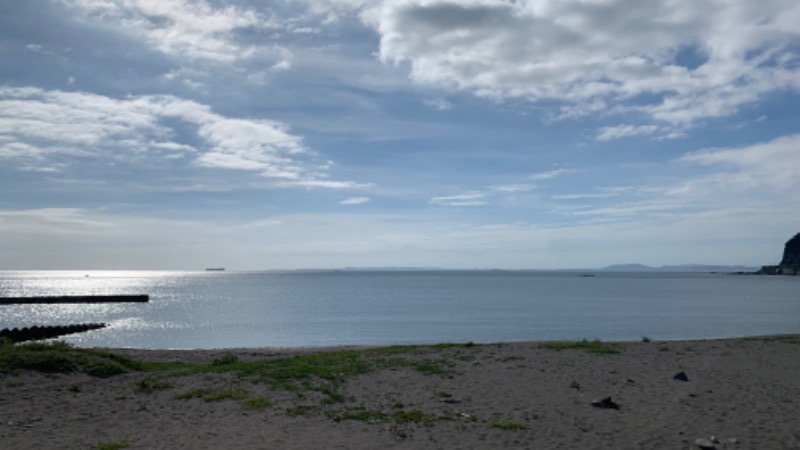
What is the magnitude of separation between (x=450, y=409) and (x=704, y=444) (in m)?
6.63

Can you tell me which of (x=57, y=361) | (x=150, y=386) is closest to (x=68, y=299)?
(x=57, y=361)

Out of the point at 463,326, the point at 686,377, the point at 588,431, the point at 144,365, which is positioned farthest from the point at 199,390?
the point at 463,326

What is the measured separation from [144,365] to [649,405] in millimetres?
21482

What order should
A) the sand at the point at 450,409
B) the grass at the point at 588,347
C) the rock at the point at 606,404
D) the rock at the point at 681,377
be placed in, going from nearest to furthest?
the sand at the point at 450,409 → the rock at the point at 606,404 → the rock at the point at 681,377 → the grass at the point at 588,347

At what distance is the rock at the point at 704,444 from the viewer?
1383cm

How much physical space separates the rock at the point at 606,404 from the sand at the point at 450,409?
0.73 ft

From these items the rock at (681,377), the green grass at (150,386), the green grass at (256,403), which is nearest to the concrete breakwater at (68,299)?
the green grass at (150,386)

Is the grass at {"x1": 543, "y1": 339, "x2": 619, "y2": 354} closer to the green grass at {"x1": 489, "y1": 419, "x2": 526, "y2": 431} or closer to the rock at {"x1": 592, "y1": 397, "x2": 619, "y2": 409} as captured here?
the rock at {"x1": 592, "y1": 397, "x2": 619, "y2": 409}

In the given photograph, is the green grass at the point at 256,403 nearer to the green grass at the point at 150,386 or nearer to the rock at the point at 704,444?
the green grass at the point at 150,386

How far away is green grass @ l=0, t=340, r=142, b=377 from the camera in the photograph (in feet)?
74.8

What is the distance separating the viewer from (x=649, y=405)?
18.1 metres

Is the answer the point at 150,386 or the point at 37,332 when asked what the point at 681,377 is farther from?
the point at 37,332

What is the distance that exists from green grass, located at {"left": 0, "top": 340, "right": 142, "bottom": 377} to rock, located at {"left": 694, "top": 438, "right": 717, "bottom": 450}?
20791 millimetres

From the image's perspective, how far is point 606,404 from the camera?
18.0 m
